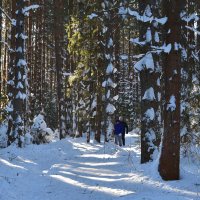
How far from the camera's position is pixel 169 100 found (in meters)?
10.5

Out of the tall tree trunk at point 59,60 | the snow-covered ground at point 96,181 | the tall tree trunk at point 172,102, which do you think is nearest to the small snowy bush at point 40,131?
the tall tree trunk at point 59,60

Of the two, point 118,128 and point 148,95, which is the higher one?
point 148,95

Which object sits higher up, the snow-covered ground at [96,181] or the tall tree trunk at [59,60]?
the tall tree trunk at [59,60]

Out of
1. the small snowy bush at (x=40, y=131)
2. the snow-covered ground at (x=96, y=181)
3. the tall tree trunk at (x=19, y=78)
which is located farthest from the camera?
the small snowy bush at (x=40, y=131)

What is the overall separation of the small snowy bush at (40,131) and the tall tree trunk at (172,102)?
16.7 m

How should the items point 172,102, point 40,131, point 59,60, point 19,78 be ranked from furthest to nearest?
1. point 59,60
2. point 40,131
3. point 19,78
4. point 172,102

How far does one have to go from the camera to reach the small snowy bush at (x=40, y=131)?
1043 inches


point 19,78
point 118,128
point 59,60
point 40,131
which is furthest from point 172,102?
point 59,60

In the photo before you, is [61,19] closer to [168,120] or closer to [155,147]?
[155,147]

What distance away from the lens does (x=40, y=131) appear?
88.3ft

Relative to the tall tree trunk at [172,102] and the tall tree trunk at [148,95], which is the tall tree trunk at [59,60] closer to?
the tall tree trunk at [148,95]

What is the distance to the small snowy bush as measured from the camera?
86.9 ft

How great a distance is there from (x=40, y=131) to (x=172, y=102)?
17461mm

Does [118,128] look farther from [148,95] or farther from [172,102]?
[172,102]
